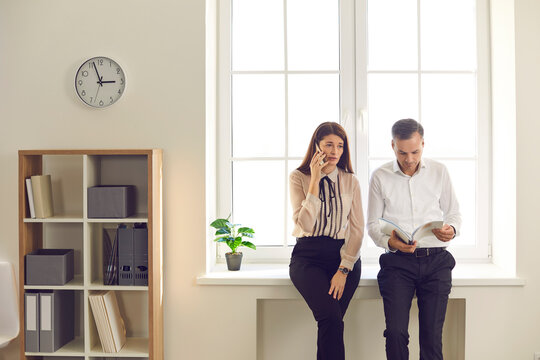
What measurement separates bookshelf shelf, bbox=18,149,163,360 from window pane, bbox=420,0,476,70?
5.80ft

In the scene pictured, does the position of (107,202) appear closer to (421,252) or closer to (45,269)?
(45,269)

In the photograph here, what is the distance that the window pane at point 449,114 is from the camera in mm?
3262

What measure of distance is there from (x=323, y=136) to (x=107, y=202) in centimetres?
118

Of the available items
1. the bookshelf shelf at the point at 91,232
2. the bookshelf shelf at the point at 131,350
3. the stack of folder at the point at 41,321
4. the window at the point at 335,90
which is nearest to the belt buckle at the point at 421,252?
the window at the point at 335,90

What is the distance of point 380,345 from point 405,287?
622mm

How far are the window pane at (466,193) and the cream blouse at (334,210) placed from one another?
79 centimetres

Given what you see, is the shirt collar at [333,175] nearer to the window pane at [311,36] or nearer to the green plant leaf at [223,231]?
the green plant leaf at [223,231]

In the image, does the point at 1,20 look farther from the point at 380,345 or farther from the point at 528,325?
the point at 528,325

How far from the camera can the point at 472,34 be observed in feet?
10.7

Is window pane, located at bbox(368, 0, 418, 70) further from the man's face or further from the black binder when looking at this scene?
the black binder

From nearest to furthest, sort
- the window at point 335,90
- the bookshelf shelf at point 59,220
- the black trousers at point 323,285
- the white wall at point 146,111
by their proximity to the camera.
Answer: the black trousers at point 323,285, the bookshelf shelf at point 59,220, the white wall at point 146,111, the window at point 335,90

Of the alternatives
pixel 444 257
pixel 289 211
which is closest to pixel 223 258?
pixel 289 211

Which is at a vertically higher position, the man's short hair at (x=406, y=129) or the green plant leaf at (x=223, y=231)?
the man's short hair at (x=406, y=129)

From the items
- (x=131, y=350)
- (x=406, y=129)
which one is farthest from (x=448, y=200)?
(x=131, y=350)
